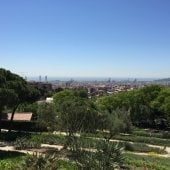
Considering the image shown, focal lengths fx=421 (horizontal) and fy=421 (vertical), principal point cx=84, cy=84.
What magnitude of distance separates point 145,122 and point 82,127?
37917 millimetres

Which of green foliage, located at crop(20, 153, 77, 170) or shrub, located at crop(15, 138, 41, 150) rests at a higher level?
green foliage, located at crop(20, 153, 77, 170)

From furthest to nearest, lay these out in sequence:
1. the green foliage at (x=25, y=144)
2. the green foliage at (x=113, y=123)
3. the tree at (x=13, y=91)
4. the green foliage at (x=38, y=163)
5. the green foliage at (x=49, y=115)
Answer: the green foliage at (x=113, y=123) < the green foliage at (x=49, y=115) < the tree at (x=13, y=91) < the green foliage at (x=25, y=144) < the green foliage at (x=38, y=163)

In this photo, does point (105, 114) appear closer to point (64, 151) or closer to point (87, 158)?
point (64, 151)

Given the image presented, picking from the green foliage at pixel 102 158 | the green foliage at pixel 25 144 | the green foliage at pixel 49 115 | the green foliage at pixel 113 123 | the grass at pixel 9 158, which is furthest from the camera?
the green foliage at pixel 113 123

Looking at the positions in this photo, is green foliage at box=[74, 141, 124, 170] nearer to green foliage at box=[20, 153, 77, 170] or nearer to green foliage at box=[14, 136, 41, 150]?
green foliage at box=[20, 153, 77, 170]

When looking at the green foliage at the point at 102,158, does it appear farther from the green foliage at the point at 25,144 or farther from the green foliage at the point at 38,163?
the green foliage at the point at 25,144

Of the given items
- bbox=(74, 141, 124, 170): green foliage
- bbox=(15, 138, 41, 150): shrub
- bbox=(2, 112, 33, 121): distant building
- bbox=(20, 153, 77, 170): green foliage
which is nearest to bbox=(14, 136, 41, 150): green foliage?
bbox=(15, 138, 41, 150): shrub

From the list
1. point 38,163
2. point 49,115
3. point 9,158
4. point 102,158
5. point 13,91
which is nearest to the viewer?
point 102,158

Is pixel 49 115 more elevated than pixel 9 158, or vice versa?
pixel 49 115

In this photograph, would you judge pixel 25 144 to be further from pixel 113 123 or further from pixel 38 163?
pixel 38 163

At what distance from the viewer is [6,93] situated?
40938 mm

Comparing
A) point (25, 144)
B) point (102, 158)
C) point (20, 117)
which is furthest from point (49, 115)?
point (102, 158)

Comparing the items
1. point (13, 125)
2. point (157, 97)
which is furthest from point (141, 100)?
point (13, 125)

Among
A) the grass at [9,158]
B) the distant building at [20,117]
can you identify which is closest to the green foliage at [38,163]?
the grass at [9,158]
